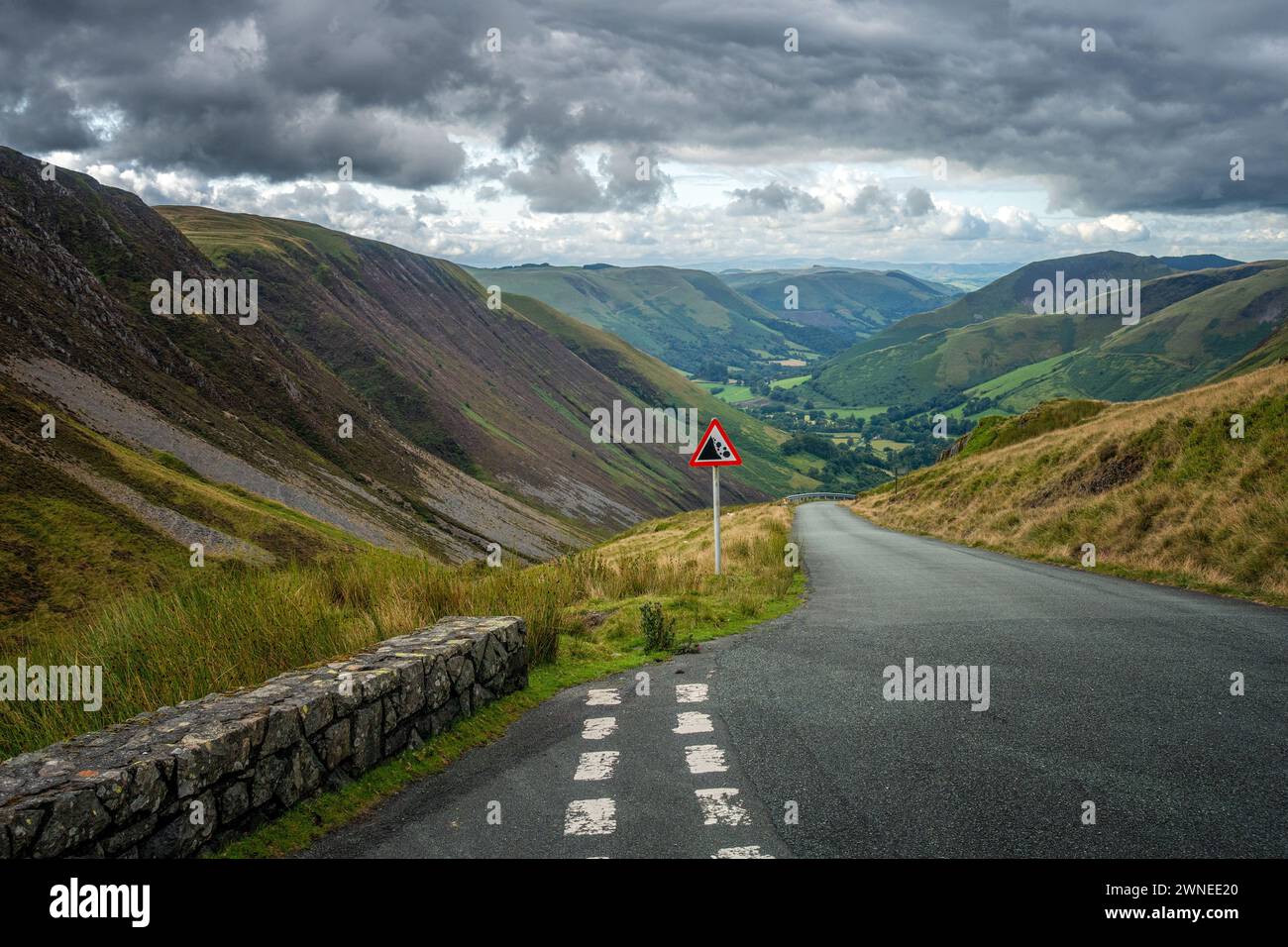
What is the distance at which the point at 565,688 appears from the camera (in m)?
9.55

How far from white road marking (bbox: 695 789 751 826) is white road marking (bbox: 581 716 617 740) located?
5.64 ft

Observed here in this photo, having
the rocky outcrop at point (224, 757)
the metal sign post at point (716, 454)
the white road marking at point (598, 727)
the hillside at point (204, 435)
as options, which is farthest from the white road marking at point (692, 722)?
the metal sign post at point (716, 454)

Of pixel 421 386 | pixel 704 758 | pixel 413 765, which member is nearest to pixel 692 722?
pixel 704 758

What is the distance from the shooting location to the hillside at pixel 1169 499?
15.6 metres

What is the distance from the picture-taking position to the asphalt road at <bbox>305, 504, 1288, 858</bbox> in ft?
17.5

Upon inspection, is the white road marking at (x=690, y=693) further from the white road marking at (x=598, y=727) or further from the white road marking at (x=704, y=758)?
the white road marking at (x=704, y=758)

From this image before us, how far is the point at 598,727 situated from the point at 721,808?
2336 mm

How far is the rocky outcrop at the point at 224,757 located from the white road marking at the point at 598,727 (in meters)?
1.22

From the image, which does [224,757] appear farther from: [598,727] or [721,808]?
[598,727]

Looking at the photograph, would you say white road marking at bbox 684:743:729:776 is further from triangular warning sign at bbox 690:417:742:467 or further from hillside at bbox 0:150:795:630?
triangular warning sign at bbox 690:417:742:467

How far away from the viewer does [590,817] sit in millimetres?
5852
